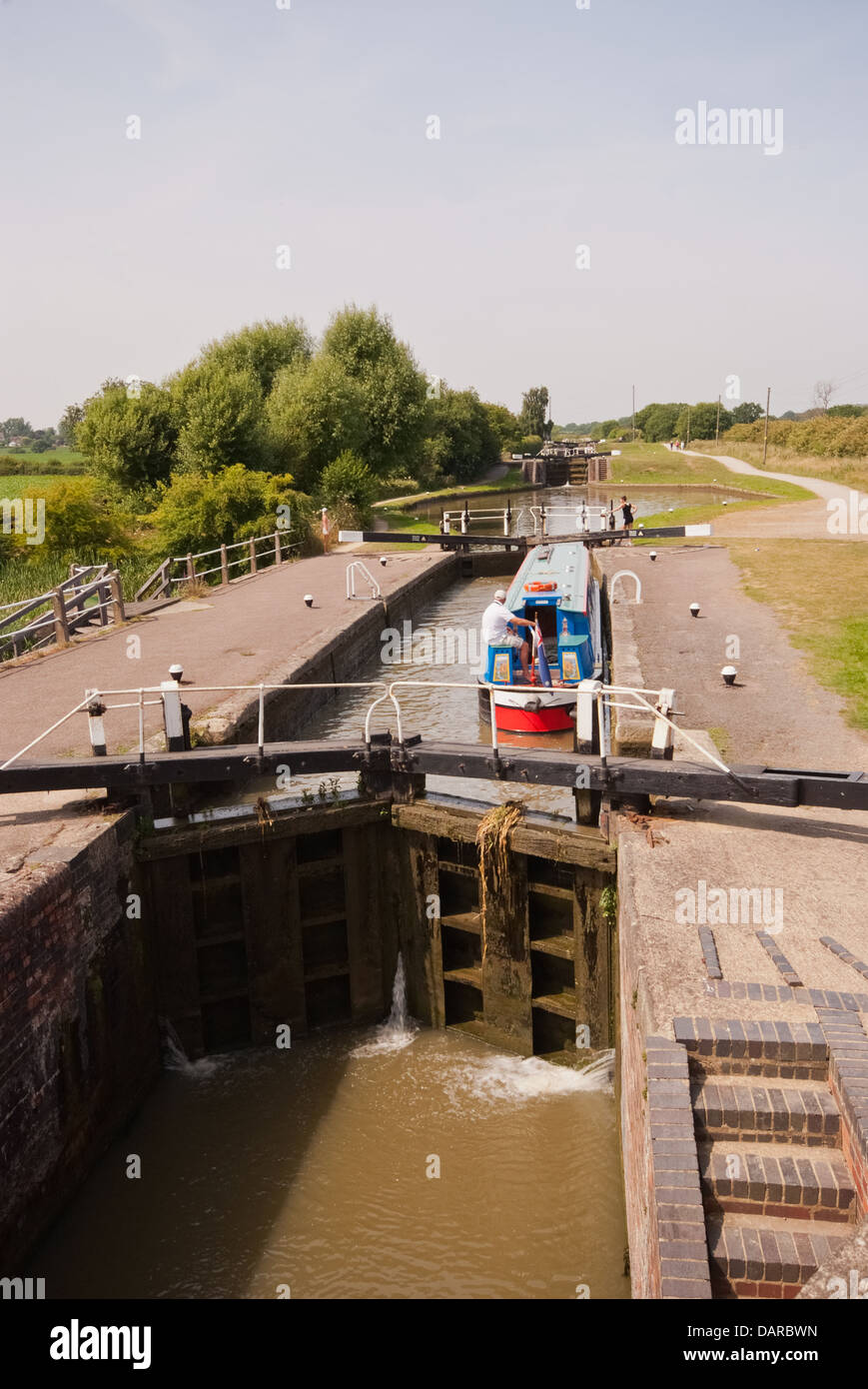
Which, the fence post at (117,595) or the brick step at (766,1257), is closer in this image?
the brick step at (766,1257)

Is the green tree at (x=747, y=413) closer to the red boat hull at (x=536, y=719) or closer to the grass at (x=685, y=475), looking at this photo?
the grass at (x=685, y=475)

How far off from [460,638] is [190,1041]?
45.3ft

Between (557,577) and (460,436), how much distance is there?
5792cm

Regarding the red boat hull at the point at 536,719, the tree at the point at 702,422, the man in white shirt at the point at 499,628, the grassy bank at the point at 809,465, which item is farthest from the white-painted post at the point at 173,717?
the tree at the point at 702,422

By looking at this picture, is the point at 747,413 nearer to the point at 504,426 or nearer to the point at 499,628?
the point at 504,426

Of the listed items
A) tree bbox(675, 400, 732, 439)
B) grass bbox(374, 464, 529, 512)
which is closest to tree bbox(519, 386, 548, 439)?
tree bbox(675, 400, 732, 439)

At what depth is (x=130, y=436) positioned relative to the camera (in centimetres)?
3428

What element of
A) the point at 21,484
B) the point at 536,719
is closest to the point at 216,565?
the point at 536,719

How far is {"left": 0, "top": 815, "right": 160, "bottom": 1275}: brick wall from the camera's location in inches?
257

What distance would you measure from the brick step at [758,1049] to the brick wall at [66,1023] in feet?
14.4

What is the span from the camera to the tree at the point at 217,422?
3359 cm

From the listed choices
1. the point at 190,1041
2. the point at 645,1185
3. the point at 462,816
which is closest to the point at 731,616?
the point at 462,816
